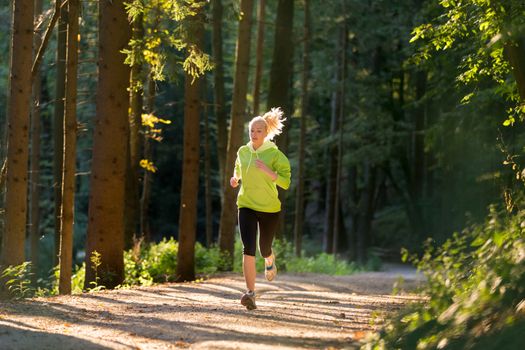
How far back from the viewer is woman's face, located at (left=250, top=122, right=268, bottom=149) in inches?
406

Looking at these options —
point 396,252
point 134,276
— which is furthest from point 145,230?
point 396,252

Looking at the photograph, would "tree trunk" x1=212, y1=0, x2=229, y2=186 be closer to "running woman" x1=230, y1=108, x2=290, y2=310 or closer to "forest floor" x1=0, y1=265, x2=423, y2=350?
"forest floor" x1=0, y1=265, x2=423, y2=350

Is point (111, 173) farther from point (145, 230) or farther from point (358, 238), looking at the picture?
point (358, 238)

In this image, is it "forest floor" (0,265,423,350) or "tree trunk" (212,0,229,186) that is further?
"tree trunk" (212,0,229,186)

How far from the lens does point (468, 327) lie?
21.5ft

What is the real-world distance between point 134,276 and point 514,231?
12.9 meters

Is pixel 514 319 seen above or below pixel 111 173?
below

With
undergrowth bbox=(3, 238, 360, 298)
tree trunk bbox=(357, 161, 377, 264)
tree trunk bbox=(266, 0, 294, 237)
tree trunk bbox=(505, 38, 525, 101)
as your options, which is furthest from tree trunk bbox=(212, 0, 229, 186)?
tree trunk bbox=(505, 38, 525, 101)

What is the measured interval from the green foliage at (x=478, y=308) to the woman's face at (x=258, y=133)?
9.60ft

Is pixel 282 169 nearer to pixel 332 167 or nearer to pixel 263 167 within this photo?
pixel 263 167

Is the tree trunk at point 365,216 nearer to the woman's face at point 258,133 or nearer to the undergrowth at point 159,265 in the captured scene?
the undergrowth at point 159,265

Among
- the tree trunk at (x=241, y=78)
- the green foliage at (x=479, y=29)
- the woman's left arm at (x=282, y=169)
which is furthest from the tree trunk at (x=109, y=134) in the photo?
the woman's left arm at (x=282, y=169)

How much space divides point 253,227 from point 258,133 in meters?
1.08

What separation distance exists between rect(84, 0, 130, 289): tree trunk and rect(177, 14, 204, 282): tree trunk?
8.18 ft
